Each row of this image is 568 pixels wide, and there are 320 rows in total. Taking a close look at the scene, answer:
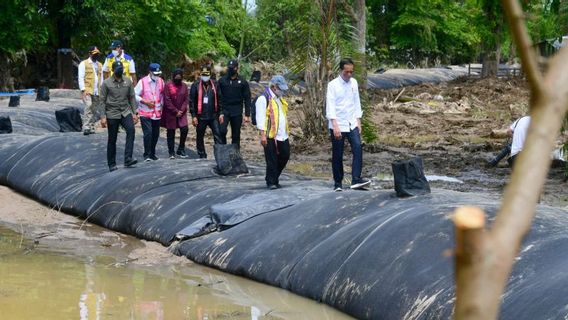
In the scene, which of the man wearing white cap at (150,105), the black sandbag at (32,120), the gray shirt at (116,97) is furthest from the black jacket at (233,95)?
the black sandbag at (32,120)

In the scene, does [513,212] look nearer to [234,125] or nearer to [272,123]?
[272,123]

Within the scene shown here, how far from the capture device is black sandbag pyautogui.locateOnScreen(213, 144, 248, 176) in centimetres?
1124

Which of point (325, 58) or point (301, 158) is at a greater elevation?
point (325, 58)

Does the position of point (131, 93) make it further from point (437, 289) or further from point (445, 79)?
point (445, 79)

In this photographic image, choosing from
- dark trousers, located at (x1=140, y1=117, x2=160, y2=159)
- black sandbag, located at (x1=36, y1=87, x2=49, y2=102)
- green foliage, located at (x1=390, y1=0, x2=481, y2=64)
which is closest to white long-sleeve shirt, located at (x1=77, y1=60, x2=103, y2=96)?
dark trousers, located at (x1=140, y1=117, x2=160, y2=159)

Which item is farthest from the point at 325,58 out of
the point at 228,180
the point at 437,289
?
the point at 437,289

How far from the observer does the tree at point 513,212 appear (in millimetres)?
1219

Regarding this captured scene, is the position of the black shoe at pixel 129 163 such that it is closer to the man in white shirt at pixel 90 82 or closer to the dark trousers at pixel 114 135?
the dark trousers at pixel 114 135

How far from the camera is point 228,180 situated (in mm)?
10891

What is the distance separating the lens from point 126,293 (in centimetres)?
764

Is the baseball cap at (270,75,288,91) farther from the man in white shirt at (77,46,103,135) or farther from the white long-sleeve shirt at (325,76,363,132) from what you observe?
the man in white shirt at (77,46,103,135)

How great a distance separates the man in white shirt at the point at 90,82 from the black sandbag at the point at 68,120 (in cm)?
177

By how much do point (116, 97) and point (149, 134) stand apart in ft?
3.26

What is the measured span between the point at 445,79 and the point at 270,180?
3449 cm
